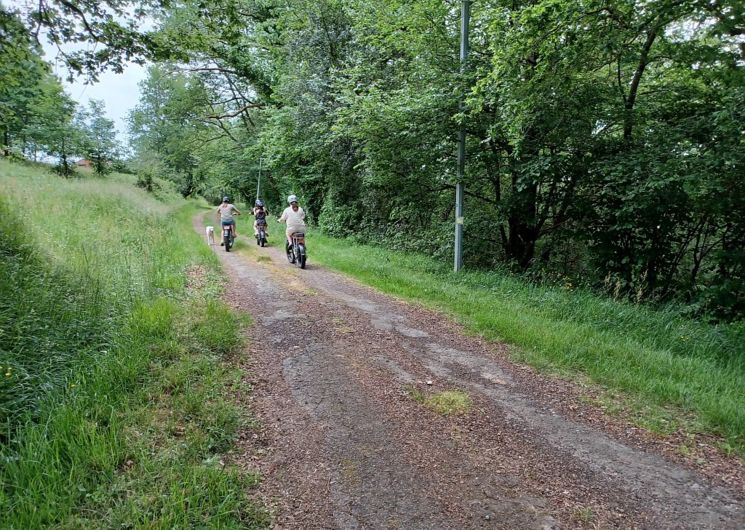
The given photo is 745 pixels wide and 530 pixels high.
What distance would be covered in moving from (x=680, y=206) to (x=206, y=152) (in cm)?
3094

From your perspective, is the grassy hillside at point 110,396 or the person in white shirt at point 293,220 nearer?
the grassy hillside at point 110,396

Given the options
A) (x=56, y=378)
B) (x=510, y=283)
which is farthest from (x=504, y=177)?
(x=56, y=378)

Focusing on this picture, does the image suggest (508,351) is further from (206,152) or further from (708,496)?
(206,152)

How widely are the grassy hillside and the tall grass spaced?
12.1 feet

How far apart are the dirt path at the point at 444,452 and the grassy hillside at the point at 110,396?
1.27 ft

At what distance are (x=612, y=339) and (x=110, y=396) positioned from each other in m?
5.93

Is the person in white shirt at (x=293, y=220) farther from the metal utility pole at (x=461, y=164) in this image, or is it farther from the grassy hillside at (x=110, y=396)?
the grassy hillside at (x=110, y=396)

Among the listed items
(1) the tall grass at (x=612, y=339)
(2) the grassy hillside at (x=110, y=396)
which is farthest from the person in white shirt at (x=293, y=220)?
(2) the grassy hillside at (x=110, y=396)

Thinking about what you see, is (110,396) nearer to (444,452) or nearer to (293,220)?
(444,452)

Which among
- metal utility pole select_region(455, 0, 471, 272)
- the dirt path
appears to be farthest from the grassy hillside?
metal utility pole select_region(455, 0, 471, 272)

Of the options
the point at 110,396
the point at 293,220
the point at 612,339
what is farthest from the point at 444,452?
the point at 293,220

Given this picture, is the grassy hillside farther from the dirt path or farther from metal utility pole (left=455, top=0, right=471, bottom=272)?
metal utility pole (left=455, top=0, right=471, bottom=272)

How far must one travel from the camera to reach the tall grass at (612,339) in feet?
13.6

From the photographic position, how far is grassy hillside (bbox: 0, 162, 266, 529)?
2498 millimetres
